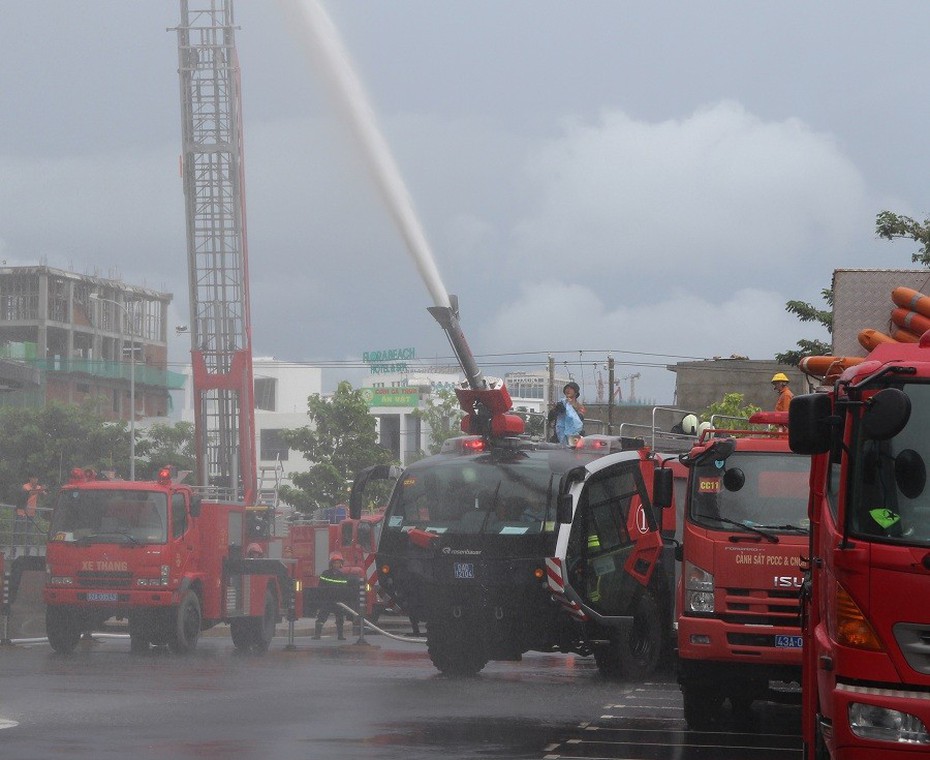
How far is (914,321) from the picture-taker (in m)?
9.62

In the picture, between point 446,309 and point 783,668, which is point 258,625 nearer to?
point 446,309

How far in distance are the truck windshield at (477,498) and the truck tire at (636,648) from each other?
1.66 m

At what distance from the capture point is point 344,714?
47.1ft

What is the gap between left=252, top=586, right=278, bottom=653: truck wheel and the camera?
85.5ft

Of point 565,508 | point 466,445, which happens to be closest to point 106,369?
point 466,445

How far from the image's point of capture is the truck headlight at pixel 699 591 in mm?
13117

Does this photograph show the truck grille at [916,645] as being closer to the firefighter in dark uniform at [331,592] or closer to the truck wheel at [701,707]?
the truck wheel at [701,707]

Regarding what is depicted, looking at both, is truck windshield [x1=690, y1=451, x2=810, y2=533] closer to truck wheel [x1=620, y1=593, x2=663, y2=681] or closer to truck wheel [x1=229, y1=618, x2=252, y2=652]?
truck wheel [x1=620, y1=593, x2=663, y2=681]

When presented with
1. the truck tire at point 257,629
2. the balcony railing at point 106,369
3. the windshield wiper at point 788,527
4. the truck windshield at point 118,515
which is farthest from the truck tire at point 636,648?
the balcony railing at point 106,369

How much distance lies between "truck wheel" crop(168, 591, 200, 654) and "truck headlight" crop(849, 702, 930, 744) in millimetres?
17681

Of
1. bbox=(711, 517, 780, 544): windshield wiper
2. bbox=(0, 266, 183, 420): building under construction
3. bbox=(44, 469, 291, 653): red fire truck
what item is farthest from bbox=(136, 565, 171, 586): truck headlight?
bbox=(0, 266, 183, 420): building under construction

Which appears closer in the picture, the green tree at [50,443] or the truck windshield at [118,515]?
the truck windshield at [118,515]

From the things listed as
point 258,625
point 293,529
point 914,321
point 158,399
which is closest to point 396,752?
point 914,321

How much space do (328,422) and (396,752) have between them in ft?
155
